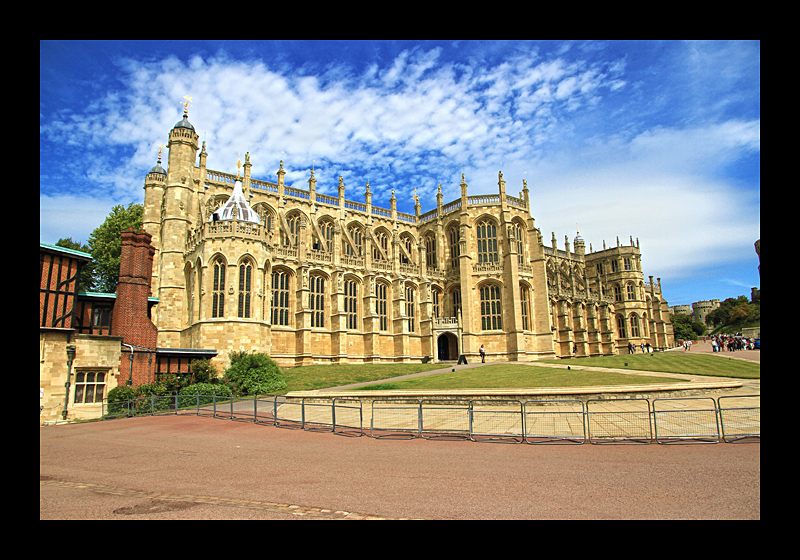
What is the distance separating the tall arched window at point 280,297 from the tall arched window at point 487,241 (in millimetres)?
20897

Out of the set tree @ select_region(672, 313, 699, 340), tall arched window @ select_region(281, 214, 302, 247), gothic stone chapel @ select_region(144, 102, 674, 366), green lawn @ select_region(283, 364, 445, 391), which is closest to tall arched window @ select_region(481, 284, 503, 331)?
gothic stone chapel @ select_region(144, 102, 674, 366)

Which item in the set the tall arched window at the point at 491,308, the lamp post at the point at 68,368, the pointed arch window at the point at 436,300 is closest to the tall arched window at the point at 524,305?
the tall arched window at the point at 491,308

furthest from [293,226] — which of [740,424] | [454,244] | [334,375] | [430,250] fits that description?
[740,424]

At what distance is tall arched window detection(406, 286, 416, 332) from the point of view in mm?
47500

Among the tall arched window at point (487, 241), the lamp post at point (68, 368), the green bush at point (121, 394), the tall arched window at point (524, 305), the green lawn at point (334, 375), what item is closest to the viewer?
the lamp post at point (68, 368)

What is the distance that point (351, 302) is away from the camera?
146ft

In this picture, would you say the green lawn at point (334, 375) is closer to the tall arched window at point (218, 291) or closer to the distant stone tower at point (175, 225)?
the tall arched window at point (218, 291)

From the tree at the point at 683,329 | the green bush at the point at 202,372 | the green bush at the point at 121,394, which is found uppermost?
the tree at the point at 683,329

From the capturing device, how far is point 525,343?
46531 mm

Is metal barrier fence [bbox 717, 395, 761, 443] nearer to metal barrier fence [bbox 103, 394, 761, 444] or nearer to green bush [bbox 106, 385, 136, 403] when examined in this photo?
metal barrier fence [bbox 103, 394, 761, 444]

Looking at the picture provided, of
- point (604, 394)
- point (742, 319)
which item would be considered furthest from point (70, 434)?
point (742, 319)

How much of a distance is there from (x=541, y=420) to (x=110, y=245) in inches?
1651

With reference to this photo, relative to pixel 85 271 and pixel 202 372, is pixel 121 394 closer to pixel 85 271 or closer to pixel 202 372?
pixel 202 372

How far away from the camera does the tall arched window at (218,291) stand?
33.5 metres
